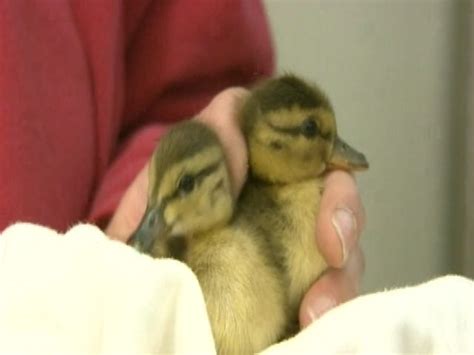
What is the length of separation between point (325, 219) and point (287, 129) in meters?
0.08

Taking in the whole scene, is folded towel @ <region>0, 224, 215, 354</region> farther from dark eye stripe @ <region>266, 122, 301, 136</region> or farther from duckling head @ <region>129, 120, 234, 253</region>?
dark eye stripe @ <region>266, 122, 301, 136</region>

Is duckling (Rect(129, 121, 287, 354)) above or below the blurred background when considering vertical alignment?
above

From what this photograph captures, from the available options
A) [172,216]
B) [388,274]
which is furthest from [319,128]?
[388,274]

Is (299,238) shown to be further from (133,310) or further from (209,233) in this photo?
(133,310)

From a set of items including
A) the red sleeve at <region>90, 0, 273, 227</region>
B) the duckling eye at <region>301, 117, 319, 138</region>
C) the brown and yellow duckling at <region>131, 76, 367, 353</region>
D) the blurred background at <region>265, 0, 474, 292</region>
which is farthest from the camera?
the blurred background at <region>265, 0, 474, 292</region>

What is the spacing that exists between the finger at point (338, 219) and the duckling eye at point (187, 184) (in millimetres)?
105

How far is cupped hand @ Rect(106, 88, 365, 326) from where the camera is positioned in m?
0.63

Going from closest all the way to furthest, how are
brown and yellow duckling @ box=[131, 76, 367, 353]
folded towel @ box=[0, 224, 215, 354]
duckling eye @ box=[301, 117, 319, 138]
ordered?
1. folded towel @ box=[0, 224, 215, 354]
2. brown and yellow duckling @ box=[131, 76, 367, 353]
3. duckling eye @ box=[301, 117, 319, 138]

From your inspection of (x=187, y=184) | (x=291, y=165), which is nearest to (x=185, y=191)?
(x=187, y=184)

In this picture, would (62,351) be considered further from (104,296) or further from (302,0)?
(302,0)

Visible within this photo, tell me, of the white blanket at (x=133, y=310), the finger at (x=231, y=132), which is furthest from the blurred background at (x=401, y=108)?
the white blanket at (x=133, y=310)

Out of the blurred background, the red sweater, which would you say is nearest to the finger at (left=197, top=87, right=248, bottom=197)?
the red sweater

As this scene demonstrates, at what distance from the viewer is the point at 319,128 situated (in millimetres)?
689

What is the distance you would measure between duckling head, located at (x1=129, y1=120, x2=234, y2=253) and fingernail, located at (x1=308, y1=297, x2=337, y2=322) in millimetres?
85
